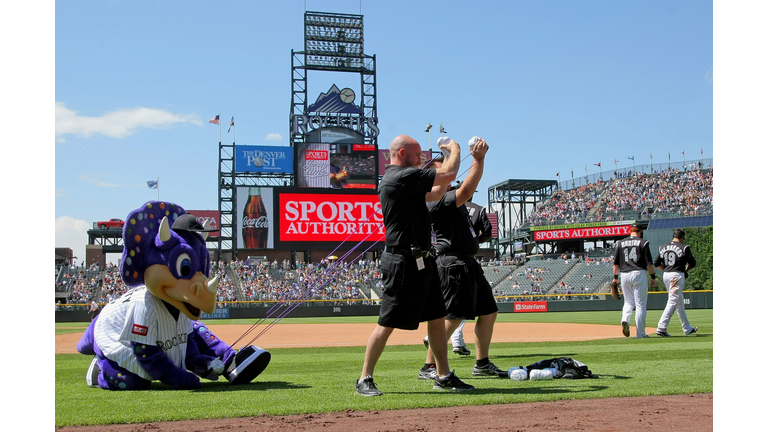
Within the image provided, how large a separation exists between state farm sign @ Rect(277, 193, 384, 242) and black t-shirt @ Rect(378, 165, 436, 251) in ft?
116

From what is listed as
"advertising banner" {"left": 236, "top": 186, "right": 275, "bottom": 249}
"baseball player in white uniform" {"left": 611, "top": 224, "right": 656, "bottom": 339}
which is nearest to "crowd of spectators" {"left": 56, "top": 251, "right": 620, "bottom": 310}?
"advertising banner" {"left": 236, "top": 186, "right": 275, "bottom": 249}

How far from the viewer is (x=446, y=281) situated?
5.94 m

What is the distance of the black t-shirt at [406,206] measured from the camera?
465cm

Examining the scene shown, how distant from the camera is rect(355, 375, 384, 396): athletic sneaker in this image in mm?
4547

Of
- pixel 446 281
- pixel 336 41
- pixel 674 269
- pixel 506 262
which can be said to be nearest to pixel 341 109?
pixel 336 41

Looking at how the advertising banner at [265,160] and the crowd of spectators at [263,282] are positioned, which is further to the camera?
the advertising banner at [265,160]

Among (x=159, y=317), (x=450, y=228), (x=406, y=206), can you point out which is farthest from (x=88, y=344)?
(x=450, y=228)

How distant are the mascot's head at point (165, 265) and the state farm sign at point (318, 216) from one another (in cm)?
3468

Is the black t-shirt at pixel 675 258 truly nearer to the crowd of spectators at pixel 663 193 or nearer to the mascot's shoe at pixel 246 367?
the mascot's shoe at pixel 246 367

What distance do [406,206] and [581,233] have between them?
46.0 m

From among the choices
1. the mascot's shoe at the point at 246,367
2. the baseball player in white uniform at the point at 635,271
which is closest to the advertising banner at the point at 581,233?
the baseball player in white uniform at the point at 635,271

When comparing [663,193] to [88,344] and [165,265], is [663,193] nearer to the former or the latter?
[165,265]

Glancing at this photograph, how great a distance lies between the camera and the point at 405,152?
4922 mm

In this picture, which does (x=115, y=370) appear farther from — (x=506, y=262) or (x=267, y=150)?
(x=506, y=262)
